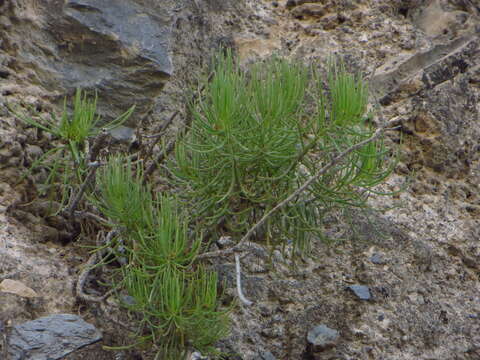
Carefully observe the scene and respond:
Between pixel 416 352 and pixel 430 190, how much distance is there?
0.74 m

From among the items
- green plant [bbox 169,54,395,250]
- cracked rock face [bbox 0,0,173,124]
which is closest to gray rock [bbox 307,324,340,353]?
green plant [bbox 169,54,395,250]

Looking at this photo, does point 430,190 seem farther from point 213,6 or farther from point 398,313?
point 213,6

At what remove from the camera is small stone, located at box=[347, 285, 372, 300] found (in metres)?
2.04

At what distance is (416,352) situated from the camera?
1940 millimetres

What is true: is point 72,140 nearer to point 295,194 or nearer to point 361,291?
point 295,194

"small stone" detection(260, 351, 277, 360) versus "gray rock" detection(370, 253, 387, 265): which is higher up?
"gray rock" detection(370, 253, 387, 265)

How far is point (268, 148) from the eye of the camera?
5.25 feet

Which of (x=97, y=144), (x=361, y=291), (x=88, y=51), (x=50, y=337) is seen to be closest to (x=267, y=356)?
(x=361, y=291)

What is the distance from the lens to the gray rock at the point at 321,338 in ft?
6.13

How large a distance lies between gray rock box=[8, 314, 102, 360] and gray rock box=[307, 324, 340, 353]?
2.22 ft

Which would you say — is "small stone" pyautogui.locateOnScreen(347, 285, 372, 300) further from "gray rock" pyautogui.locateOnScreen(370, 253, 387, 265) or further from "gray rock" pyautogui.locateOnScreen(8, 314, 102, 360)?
"gray rock" pyautogui.locateOnScreen(8, 314, 102, 360)

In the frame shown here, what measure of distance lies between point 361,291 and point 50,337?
1.07m

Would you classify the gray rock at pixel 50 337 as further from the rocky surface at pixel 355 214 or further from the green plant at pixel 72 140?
the green plant at pixel 72 140

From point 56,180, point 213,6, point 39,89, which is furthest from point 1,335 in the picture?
point 213,6
